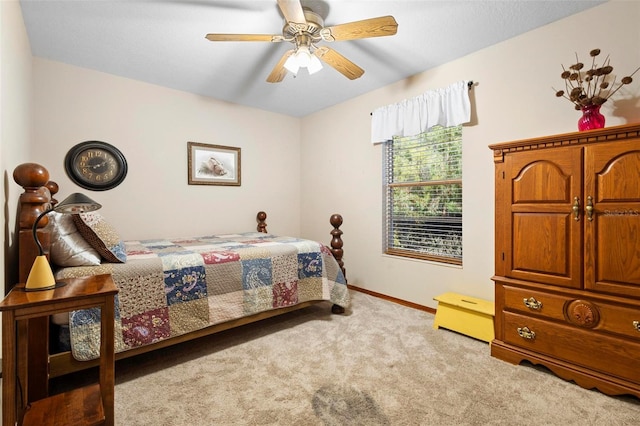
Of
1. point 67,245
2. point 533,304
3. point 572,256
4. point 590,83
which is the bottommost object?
point 533,304

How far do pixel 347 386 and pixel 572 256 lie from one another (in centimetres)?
160

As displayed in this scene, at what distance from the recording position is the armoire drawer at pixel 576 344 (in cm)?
169

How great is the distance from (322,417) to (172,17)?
2.81 meters

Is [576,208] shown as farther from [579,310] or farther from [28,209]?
[28,209]

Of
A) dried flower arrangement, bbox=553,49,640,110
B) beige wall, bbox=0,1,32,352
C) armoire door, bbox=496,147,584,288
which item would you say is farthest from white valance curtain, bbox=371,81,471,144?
beige wall, bbox=0,1,32,352

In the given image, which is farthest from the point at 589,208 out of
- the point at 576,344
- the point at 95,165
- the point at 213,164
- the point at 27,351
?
the point at 95,165

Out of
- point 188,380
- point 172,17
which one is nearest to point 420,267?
point 188,380

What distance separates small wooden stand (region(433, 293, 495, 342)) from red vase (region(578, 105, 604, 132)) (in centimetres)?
144

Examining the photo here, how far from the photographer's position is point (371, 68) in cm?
307

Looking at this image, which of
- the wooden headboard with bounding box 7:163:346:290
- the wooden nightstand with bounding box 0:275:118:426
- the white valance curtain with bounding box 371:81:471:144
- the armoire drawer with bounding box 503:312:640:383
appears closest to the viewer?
the wooden nightstand with bounding box 0:275:118:426

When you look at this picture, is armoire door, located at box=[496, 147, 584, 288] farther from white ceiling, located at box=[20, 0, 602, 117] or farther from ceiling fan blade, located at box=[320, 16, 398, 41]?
ceiling fan blade, located at box=[320, 16, 398, 41]

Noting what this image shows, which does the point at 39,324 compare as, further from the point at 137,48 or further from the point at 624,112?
the point at 624,112

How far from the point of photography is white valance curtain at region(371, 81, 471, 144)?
281cm

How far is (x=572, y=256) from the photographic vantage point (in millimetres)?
1888
